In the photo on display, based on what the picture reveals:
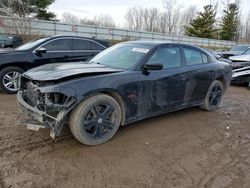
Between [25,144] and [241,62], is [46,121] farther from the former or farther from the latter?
[241,62]

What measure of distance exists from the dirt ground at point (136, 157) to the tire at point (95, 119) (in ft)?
0.49

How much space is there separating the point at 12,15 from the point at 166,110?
740 inches

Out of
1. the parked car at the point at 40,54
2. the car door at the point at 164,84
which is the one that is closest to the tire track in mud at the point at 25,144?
the car door at the point at 164,84

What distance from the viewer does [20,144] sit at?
3.49 m

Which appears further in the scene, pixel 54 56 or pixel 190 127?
pixel 54 56

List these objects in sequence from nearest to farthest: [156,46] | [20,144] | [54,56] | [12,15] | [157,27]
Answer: [20,144] < [156,46] < [54,56] < [12,15] < [157,27]

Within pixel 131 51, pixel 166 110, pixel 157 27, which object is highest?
pixel 157 27

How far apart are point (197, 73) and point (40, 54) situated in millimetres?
4305

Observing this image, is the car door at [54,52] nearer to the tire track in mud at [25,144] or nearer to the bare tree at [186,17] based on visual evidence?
the tire track in mud at [25,144]

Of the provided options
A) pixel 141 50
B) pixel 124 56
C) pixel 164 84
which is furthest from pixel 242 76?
pixel 124 56

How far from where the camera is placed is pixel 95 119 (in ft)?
11.6

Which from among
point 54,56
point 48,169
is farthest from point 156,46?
point 54,56

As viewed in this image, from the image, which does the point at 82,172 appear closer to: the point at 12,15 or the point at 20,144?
the point at 20,144

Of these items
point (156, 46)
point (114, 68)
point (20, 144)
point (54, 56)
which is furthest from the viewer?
point (54, 56)
